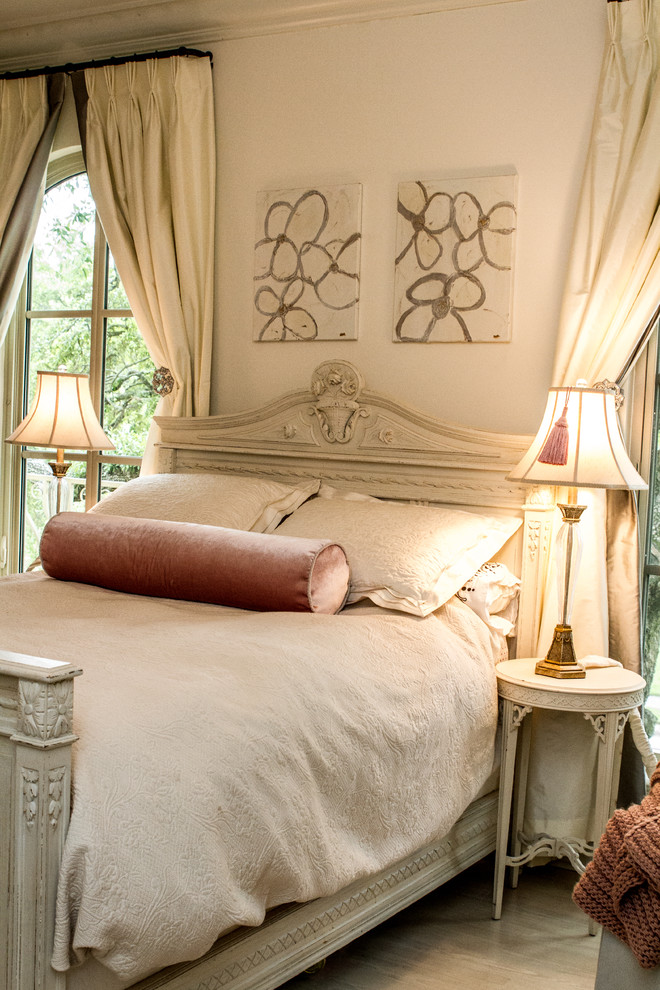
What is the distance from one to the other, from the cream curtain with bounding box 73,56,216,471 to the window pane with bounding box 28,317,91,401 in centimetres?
46

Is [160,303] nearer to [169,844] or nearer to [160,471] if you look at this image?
[160,471]

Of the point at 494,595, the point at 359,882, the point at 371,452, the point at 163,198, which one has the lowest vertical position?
the point at 359,882

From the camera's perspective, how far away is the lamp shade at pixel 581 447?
2.58 m

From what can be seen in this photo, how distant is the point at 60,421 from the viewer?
11.8 feet

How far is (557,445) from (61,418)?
183cm

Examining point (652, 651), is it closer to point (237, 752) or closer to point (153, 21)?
point (237, 752)

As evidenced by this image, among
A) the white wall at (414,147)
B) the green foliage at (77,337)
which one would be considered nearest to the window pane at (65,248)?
the green foliage at (77,337)

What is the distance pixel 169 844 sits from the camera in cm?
153

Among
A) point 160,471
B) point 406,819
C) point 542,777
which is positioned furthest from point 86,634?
point 160,471

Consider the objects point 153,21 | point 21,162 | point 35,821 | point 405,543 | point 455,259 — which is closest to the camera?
point 35,821

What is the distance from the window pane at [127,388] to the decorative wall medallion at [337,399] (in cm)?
94

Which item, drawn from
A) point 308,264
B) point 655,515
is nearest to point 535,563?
point 655,515

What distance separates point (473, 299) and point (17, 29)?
2302mm

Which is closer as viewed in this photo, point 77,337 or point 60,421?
point 60,421
